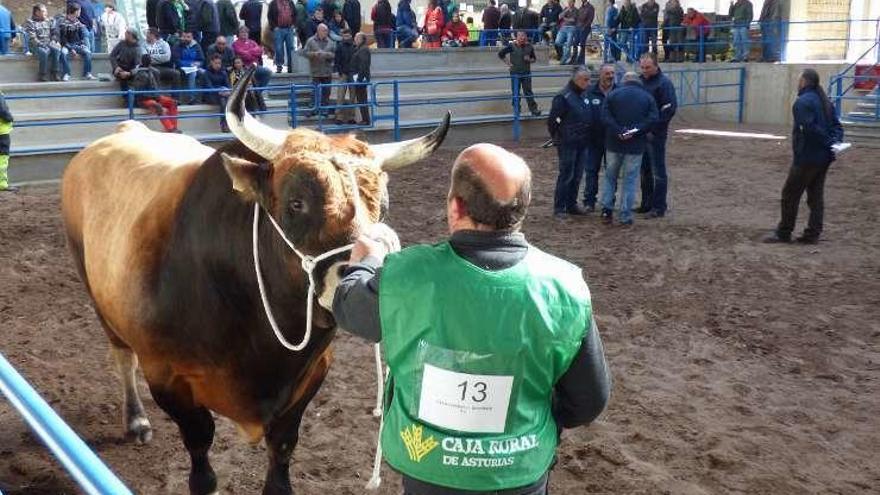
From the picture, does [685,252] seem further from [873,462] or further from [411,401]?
[411,401]

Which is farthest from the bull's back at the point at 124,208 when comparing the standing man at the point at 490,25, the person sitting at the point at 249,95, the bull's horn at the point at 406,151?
the standing man at the point at 490,25

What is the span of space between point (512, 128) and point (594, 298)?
11.8 m

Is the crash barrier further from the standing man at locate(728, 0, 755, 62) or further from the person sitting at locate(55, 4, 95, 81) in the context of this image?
the person sitting at locate(55, 4, 95, 81)

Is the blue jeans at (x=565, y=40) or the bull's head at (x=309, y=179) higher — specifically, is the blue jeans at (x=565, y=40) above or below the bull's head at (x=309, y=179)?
above

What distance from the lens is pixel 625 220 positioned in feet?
35.1

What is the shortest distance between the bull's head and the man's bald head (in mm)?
912

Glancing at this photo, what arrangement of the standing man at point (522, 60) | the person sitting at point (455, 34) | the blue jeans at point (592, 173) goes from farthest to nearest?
the person sitting at point (455, 34) → the standing man at point (522, 60) → the blue jeans at point (592, 173)

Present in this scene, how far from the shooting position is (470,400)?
2295mm

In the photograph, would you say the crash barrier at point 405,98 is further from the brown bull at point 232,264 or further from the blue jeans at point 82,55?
the brown bull at point 232,264

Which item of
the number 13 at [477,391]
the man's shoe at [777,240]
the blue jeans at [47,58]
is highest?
the blue jeans at [47,58]

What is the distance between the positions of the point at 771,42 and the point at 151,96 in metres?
15.0

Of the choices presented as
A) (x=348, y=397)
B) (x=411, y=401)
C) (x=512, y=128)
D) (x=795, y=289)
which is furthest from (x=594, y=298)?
(x=512, y=128)

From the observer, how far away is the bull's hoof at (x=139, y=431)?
207 inches

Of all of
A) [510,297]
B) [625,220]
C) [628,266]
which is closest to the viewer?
[510,297]
